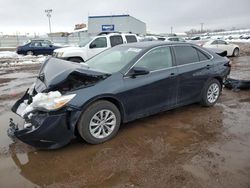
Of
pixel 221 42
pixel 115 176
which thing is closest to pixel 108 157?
pixel 115 176

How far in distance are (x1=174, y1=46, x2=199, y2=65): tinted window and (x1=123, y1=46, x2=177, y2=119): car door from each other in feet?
0.74

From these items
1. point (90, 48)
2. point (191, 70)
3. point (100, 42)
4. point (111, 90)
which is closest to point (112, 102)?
point (111, 90)

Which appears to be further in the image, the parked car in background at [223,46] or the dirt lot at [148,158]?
the parked car in background at [223,46]

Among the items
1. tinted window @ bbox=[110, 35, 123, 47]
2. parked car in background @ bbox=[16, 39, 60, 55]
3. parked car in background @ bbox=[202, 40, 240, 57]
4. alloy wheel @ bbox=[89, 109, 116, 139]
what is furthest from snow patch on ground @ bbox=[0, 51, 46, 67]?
alloy wheel @ bbox=[89, 109, 116, 139]

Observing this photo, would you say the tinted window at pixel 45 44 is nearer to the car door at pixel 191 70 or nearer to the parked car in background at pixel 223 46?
the parked car in background at pixel 223 46

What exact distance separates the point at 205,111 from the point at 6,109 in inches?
189

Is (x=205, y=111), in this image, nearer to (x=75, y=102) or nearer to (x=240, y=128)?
(x=240, y=128)

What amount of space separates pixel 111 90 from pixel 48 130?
1.20 metres

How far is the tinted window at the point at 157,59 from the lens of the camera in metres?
4.86

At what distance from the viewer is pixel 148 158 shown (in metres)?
3.72

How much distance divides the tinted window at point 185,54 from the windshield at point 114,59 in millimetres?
926

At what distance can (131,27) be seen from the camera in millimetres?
35750

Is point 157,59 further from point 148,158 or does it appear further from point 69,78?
point 148,158

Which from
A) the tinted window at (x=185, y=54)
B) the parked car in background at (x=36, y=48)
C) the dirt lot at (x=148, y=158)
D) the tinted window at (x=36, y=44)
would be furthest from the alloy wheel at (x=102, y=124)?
the tinted window at (x=36, y=44)
